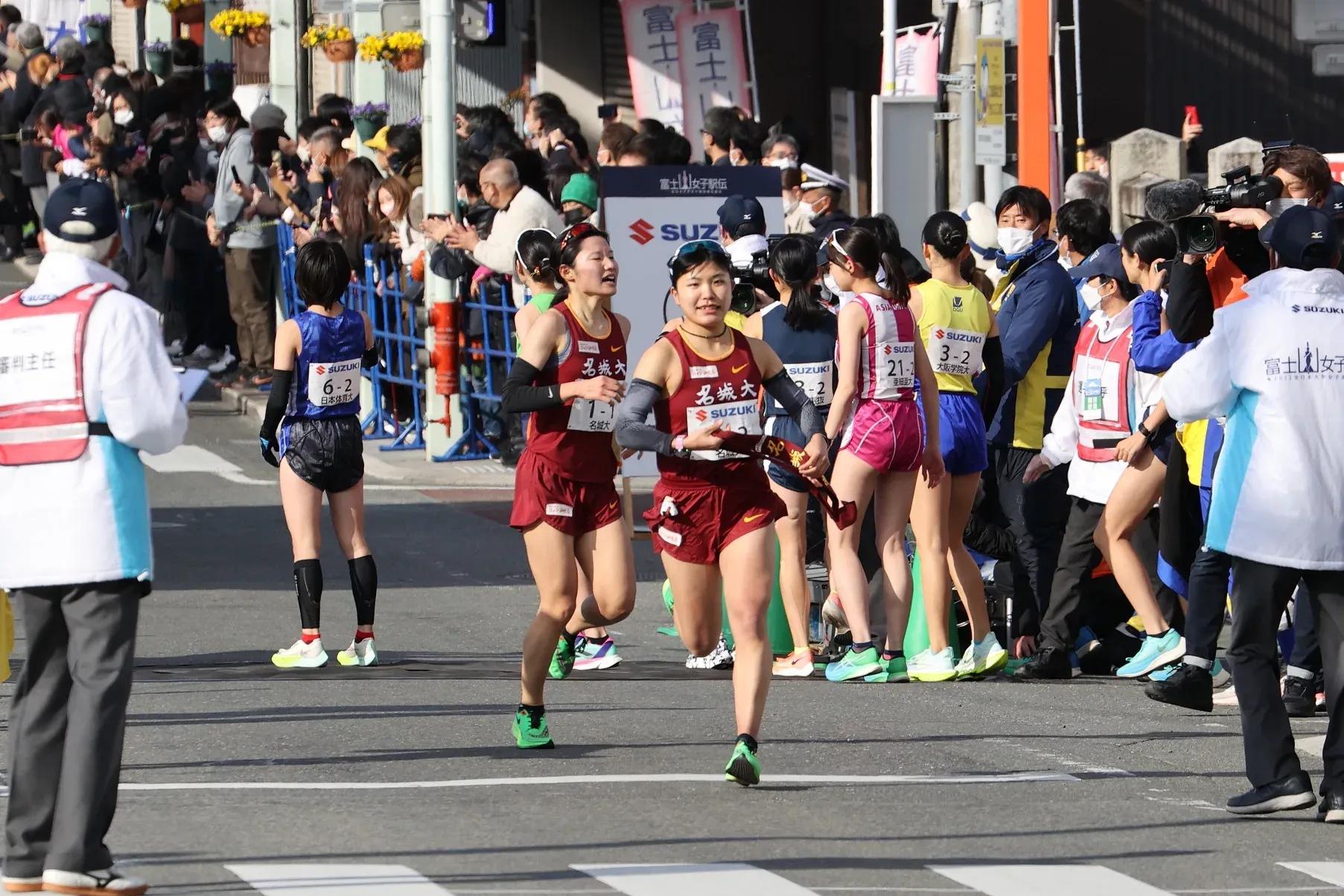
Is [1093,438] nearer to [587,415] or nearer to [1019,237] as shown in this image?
[1019,237]

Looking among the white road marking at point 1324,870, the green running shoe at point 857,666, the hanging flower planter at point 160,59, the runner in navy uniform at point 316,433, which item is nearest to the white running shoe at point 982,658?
the green running shoe at point 857,666

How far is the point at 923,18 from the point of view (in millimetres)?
31312

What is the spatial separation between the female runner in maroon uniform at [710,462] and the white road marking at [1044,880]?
1371mm

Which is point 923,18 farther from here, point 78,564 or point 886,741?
point 78,564

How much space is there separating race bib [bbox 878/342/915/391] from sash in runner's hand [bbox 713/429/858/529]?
6.98 ft

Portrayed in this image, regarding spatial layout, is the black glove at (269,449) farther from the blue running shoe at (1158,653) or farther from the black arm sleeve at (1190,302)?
the black arm sleeve at (1190,302)

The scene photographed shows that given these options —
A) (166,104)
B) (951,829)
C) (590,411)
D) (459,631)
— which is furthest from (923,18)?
(951,829)

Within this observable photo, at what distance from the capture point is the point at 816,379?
36.8 ft

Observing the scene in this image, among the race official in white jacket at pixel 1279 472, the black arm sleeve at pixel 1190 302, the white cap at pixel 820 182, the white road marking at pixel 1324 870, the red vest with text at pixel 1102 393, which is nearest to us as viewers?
the white road marking at pixel 1324 870

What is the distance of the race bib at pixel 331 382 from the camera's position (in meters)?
11.4

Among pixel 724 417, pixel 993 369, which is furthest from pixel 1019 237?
pixel 724 417

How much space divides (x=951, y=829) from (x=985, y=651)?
149 inches

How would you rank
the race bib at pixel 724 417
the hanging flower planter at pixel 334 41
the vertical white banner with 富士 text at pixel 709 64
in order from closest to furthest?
the race bib at pixel 724 417 < the hanging flower planter at pixel 334 41 < the vertical white banner with 富士 text at pixel 709 64

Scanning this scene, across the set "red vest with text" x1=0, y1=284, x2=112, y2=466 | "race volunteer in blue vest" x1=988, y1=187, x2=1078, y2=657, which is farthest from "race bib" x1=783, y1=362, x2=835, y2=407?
"red vest with text" x1=0, y1=284, x2=112, y2=466
